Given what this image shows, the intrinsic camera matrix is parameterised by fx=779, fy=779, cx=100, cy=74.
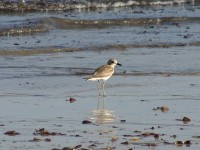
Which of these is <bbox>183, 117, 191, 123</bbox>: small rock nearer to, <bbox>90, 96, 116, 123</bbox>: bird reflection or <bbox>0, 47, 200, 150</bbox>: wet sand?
<bbox>0, 47, 200, 150</bbox>: wet sand

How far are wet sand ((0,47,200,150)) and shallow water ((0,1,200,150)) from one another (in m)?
0.01

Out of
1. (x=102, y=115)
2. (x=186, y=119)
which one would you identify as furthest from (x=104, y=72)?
(x=186, y=119)

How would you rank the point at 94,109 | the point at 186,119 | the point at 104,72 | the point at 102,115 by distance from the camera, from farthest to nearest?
the point at 104,72 < the point at 94,109 < the point at 102,115 < the point at 186,119

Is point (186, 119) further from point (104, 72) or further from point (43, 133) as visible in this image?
point (104, 72)

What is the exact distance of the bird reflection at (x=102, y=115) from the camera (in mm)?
9156

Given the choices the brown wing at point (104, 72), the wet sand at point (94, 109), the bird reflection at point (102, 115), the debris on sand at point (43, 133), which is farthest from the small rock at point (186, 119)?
the brown wing at point (104, 72)

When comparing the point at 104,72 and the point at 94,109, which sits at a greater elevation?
the point at 104,72

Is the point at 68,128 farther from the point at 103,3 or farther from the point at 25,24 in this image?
the point at 103,3

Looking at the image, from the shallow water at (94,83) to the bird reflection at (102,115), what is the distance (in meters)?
0.01

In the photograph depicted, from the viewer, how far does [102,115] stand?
9.47 m

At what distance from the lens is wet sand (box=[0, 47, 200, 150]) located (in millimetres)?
8086

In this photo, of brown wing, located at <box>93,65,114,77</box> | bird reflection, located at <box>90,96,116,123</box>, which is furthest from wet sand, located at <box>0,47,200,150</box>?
brown wing, located at <box>93,65,114,77</box>

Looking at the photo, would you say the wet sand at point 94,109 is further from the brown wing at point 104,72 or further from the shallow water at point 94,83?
the brown wing at point 104,72

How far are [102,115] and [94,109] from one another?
437mm
